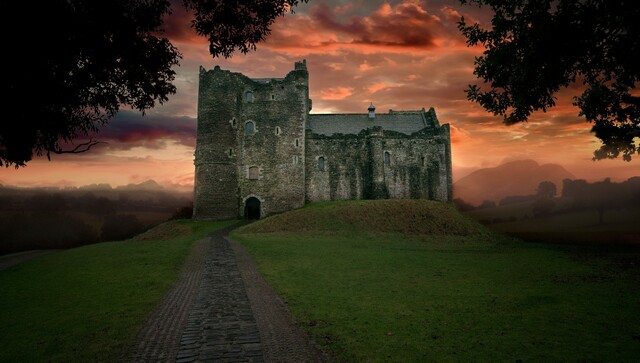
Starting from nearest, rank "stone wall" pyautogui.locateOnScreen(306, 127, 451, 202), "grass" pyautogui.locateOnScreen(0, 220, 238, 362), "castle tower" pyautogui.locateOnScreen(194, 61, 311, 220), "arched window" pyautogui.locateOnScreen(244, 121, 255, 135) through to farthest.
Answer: "grass" pyautogui.locateOnScreen(0, 220, 238, 362)
"castle tower" pyautogui.locateOnScreen(194, 61, 311, 220)
"arched window" pyautogui.locateOnScreen(244, 121, 255, 135)
"stone wall" pyautogui.locateOnScreen(306, 127, 451, 202)

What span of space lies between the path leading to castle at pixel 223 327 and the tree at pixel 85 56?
14.9ft

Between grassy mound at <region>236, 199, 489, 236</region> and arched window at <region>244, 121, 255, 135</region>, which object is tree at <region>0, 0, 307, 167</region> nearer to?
grassy mound at <region>236, 199, 489, 236</region>

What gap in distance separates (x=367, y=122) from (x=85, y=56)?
4484cm

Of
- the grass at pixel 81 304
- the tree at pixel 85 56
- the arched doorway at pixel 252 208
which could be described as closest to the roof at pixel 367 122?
the arched doorway at pixel 252 208

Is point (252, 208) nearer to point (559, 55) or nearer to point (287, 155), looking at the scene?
point (287, 155)

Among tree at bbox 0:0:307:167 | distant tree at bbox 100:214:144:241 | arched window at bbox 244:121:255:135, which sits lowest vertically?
distant tree at bbox 100:214:144:241

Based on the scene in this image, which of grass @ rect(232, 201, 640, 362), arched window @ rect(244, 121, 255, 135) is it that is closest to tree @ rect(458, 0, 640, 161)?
grass @ rect(232, 201, 640, 362)

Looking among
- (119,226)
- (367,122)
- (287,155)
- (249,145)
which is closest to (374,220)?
(287,155)

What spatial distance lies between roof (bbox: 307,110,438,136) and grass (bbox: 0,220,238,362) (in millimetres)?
30925

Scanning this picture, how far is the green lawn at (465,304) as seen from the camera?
295 inches

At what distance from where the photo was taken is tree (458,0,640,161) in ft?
39.3

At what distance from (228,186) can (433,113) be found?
2867 cm

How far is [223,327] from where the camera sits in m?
8.93

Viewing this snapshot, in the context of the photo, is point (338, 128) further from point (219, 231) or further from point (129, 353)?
point (129, 353)
